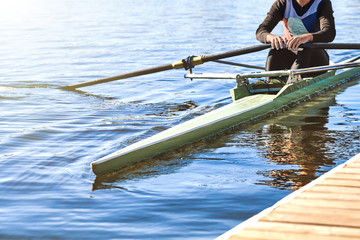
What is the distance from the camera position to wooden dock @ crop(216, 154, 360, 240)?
283 centimetres

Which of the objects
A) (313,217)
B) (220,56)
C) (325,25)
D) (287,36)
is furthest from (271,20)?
(313,217)

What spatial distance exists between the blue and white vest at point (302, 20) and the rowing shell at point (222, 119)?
0.76m

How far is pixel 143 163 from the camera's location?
5.24 m

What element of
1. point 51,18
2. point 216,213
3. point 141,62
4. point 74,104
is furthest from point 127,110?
point 51,18

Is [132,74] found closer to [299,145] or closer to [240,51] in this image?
[240,51]

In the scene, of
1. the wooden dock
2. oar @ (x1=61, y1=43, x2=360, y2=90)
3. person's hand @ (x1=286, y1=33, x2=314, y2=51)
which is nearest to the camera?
the wooden dock

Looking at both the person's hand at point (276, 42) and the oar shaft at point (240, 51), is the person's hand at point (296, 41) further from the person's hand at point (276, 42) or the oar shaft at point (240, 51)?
the oar shaft at point (240, 51)

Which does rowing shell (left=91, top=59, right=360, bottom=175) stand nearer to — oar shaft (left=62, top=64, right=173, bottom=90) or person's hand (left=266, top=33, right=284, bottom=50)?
person's hand (left=266, top=33, right=284, bottom=50)

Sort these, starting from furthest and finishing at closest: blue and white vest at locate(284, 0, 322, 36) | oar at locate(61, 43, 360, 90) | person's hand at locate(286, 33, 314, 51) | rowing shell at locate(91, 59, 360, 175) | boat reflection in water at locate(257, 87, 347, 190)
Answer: blue and white vest at locate(284, 0, 322, 36) < oar at locate(61, 43, 360, 90) < person's hand at locate(286, 33, 314, 51) < rowing shell at locate(91, 59, 360, 175) < boat reflection in water at locate(257, 87, 347, 190)

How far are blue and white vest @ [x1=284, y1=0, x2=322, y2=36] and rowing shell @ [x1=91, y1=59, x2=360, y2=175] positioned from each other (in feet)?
2.50

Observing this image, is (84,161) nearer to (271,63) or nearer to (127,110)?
(127,110)

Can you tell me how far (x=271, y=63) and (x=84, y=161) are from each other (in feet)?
10.9

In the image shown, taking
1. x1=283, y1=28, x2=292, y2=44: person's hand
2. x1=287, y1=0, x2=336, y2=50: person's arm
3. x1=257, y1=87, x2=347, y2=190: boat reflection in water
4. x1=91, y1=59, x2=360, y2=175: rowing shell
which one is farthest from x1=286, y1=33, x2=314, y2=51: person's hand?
x1=257, y1=87, x2=347, y2=190: boat reflection in water

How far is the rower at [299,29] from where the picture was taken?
23.6 feet
